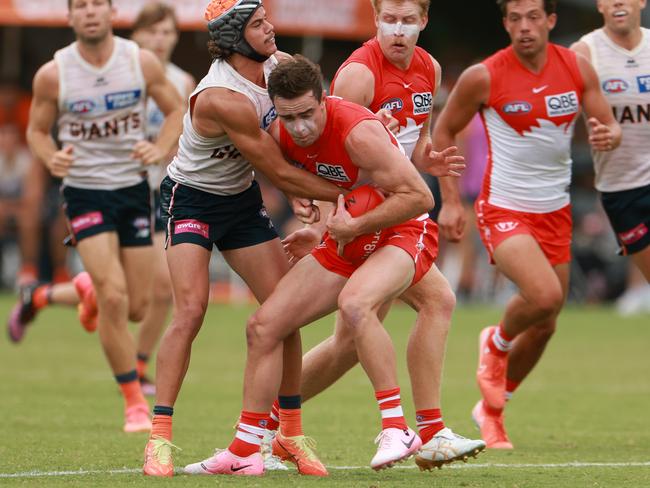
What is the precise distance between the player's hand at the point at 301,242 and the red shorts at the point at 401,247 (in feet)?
0.68

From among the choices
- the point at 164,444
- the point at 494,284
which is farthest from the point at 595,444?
the point at 494,284

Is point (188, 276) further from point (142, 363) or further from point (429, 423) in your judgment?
point (142, 363)

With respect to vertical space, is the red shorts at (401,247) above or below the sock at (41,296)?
above

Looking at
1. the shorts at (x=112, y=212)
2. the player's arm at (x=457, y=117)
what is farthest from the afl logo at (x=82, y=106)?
the player's arm at (x=457, y=117)

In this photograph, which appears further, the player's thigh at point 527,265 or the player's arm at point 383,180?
the player's thigh at point 527,265

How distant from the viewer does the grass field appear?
684 cm

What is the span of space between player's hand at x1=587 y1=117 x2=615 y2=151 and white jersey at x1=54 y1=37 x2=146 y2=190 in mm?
3170

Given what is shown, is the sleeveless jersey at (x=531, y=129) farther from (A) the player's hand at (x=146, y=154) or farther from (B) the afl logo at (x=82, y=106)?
(B) the afl logo at (x=82, y=106)

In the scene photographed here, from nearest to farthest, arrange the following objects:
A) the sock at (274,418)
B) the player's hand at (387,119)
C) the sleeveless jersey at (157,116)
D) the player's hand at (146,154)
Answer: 1. the player's hand at (387,119)
2. the sock at (274,418)
3. the player's hand at (146,154)
4. the sleeveless jersey at (157,116)

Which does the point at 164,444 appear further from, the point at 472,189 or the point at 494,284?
the point at 494,284

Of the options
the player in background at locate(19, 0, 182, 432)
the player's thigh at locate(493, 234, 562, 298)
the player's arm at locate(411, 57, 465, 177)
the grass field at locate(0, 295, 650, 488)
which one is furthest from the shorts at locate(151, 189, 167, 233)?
the player's arm at locate(411, 57, 465, 177)

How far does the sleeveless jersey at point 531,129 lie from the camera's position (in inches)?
334

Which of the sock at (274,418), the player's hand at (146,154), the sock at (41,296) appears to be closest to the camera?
the sock at (274,418)

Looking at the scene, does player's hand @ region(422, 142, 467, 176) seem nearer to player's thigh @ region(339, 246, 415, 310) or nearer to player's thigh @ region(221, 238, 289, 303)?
player's thigh @ region(339, 246, 415, 310)
